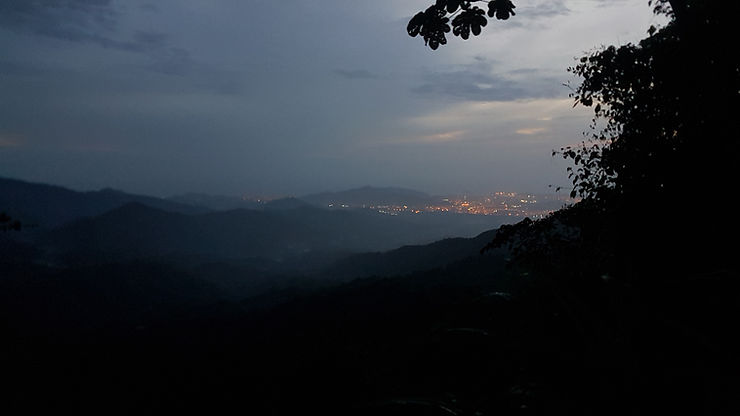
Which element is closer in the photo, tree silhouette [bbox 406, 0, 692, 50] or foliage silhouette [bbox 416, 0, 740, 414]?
foliage silhouette [bbox 416, 0, 740, 414]

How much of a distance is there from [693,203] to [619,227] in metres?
1.15

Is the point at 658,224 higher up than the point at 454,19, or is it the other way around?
the point at 454,19

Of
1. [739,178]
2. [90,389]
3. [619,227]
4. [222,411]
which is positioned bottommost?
[90,389]

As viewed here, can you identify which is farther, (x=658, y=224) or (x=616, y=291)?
(x=658, y=224)

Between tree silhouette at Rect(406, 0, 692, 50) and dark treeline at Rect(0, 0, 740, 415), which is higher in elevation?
tree silhouette at Rect(406, 0, 692, 50)

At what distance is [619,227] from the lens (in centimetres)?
745

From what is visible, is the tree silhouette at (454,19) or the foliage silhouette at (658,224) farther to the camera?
the tree silhouette at (454,19)

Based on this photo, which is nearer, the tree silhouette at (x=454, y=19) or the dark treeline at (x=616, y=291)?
the dark treeline at (x=616, y=291)

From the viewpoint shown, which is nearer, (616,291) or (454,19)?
(616,291)

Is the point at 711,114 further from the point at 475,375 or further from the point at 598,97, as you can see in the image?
the point at 475,375

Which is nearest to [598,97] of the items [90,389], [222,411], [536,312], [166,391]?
[536,312]

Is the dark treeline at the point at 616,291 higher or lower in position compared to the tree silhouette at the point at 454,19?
lower

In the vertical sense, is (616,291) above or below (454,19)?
below

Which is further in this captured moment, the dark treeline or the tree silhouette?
the tree silhouette
